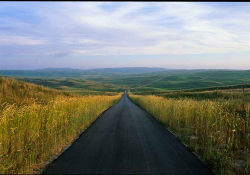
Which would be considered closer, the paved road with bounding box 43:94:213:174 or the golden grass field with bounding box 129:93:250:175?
the paved road with bounding box 43:94:213:174

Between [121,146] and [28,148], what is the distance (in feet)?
10.4

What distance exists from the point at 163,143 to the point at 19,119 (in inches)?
215

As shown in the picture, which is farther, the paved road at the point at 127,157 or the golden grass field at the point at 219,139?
the golden grass field at the point at 219,139

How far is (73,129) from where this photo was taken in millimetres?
9539

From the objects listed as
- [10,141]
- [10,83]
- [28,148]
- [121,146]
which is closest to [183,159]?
[121,146]

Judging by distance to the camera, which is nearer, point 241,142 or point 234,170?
point 234,170

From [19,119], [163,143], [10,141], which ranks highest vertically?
[19,119]

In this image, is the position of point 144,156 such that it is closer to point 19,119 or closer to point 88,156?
point 88,156

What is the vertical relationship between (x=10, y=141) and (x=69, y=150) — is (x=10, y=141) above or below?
above

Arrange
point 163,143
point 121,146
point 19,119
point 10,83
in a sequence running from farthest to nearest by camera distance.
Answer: point 10,83
point 163,143
point 121,146
point 19,119

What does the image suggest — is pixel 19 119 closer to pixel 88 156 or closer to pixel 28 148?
pixel 28 148

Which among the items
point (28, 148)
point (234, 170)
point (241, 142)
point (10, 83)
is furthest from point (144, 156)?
point (10, 83)

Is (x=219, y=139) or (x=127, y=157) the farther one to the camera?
(x=219, y=139)

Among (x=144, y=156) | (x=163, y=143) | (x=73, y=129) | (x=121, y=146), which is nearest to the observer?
(x=144, y=156)
